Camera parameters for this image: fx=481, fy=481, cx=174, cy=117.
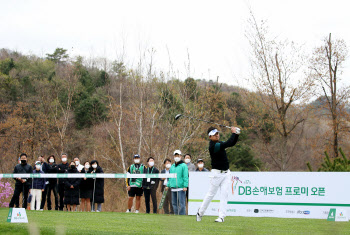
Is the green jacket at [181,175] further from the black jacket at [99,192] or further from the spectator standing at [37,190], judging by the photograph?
the spectator standing at [37,190]

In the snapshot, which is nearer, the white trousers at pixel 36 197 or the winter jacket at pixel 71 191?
the white trousers at pixel 36 197

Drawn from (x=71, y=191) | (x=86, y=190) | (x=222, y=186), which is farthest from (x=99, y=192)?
(x=222, y=186)

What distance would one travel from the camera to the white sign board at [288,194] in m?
15.6

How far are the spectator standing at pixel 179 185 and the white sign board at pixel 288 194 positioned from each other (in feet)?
3.42

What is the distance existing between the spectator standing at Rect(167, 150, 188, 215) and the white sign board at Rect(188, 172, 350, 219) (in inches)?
41.1

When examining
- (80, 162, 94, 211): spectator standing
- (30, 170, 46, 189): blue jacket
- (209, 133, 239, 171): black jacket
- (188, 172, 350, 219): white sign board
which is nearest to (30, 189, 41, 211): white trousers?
(30, 170, 46, 189): blue jacket

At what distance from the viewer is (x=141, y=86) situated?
89.7ft

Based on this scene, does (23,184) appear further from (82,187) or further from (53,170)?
(82,187)

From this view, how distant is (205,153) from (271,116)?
4562 mm

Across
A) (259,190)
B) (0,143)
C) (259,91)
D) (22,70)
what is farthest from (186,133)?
(22,70)

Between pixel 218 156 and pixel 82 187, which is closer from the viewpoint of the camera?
pixel 218 156

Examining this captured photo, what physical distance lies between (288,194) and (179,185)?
359 centimetres

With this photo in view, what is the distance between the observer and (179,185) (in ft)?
51.9

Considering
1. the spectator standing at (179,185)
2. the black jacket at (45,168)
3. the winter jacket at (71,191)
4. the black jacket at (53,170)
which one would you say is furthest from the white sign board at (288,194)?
the black jacket at (45,168)
